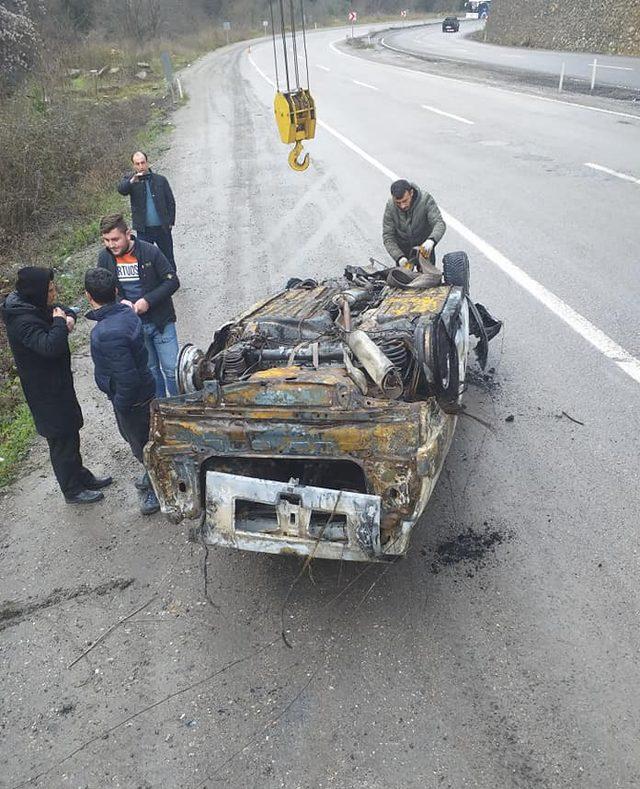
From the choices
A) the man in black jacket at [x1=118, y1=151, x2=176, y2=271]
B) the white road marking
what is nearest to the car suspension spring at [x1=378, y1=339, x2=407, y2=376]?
the man in black jacket at [x1=118, y1=151, x2=176, y2=271]

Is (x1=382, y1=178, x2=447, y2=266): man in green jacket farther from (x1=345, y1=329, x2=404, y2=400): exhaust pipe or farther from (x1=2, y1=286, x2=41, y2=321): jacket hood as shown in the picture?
(x1=2, y1=286, x2=41, y2=321): jacket hood

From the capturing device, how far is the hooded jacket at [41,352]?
4.32 metres

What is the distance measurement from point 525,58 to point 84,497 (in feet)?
103

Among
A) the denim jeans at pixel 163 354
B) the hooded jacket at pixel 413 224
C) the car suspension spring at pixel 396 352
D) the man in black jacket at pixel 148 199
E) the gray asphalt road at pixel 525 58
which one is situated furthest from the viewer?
the gray asphalt road at pixel 525 58

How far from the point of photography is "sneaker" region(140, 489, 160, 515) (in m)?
4.63

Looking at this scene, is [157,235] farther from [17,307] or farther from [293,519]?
[293,519]

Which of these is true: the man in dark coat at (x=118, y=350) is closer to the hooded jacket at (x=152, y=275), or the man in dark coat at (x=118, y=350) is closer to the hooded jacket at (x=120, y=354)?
the hooded jacket at (x=120, y=354)

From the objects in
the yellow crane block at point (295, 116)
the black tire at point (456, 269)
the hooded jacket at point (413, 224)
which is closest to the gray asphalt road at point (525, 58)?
the yellow crane block at point (295, 116)

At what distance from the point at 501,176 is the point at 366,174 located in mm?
2444

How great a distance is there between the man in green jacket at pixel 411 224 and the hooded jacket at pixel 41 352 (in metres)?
2.99

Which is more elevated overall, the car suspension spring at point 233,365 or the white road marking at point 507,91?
the car suspension spring at point 233,365

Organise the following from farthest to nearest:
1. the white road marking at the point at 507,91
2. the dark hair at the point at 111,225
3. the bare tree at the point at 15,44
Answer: the bare tree at the point at 15,44
the white road marking at the point at 507,91
the dark hair at the point at 111,225

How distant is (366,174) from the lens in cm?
1262

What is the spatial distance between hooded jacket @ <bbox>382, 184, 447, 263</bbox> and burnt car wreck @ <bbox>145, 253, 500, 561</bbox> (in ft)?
6.14
